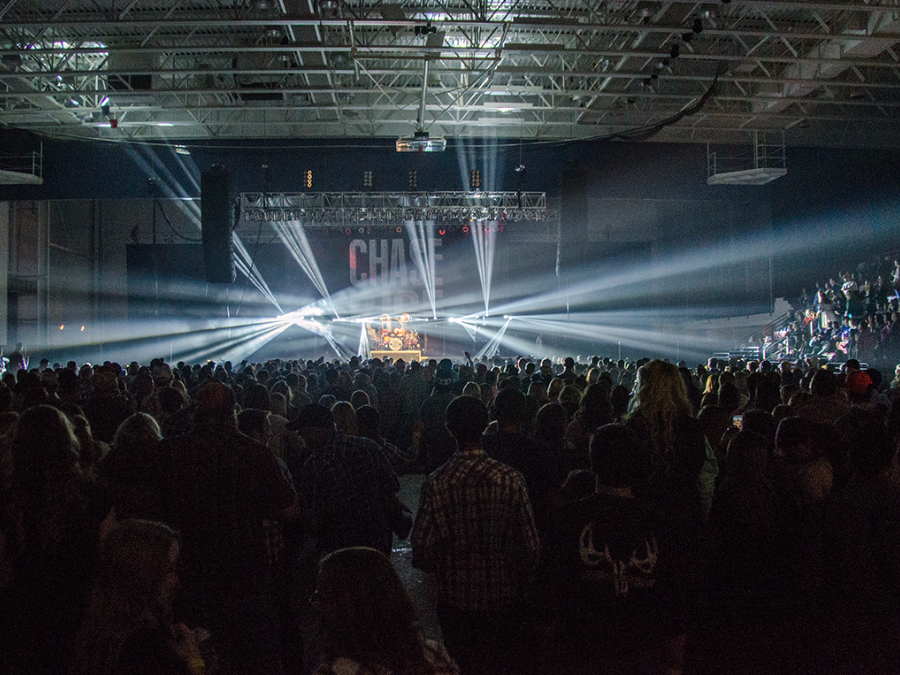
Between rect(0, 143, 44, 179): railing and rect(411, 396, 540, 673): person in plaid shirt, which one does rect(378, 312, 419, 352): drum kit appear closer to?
rect(0, 143, 44, 179): railing

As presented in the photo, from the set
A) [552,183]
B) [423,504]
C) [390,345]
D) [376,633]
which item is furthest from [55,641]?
[390,345]

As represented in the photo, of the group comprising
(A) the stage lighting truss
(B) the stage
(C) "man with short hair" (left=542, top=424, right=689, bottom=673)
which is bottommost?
(C) "man with short hair" (left=542, top=424, right=689, bottom=673)

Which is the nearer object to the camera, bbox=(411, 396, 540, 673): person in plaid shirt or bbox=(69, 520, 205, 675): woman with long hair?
bbox=(69, 520, 205, 675): woman with long hair

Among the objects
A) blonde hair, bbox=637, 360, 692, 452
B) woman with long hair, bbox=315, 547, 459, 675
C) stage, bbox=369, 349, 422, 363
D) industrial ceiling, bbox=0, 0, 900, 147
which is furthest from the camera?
stage, bbox=369, 349, 422, 363

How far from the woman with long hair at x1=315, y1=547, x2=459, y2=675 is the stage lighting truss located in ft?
47.3

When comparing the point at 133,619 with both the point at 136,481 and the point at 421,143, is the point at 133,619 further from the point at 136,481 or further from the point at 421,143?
the point at 421,143

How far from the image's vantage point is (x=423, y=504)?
2352 millimetres

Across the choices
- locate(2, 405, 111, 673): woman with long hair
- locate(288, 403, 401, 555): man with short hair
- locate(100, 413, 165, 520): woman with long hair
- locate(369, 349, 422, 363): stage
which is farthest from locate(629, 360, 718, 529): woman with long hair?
locate(369, 349, 422, 363): stage

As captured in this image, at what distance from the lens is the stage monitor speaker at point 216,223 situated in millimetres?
11648

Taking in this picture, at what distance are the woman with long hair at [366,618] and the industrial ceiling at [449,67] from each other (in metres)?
9.00

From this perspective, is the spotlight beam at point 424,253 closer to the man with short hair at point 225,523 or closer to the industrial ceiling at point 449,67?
the industrial ceiling at point 449,67

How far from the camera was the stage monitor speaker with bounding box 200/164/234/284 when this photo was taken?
11.6 m

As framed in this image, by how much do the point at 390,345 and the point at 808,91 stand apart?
12.6 metres

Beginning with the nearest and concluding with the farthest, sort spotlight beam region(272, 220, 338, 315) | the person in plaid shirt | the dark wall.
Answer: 1. the person in plaid shirt
2. the dark wall
3. spotlight beam region(272, 220, 338, 315)
